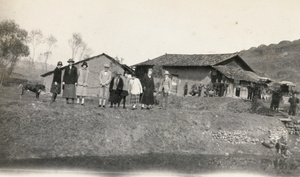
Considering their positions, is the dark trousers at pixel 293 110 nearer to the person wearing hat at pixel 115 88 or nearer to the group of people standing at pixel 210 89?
the group of people standing at pixel 210 89

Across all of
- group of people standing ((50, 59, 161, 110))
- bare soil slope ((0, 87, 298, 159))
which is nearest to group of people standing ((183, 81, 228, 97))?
bare soil slope ((0, 87, 298, 159))

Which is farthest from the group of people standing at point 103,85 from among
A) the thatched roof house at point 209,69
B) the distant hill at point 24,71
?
the distant hill at point 24,71

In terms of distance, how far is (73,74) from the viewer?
33.3 feet

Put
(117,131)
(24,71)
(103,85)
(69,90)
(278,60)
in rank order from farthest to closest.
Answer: (24,71), (278,60), (103,85), (69,90), (117,131)

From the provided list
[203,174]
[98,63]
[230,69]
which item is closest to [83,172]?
[203,174]

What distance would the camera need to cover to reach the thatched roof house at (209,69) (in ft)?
81.0

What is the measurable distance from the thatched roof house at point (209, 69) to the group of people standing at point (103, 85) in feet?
43.1

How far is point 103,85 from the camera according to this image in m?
10.8

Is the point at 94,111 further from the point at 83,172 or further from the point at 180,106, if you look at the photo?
the point at 180,106

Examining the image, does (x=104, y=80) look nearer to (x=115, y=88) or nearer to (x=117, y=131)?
(x=115, y=88)

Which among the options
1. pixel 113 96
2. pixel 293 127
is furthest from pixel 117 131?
pixel 293 127

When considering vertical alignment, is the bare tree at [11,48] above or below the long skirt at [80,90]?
above

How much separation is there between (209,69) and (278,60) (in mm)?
16824

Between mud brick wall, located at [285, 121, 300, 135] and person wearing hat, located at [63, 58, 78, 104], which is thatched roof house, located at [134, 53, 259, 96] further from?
person wearing hat, located at [63, 58, 78, 104]
